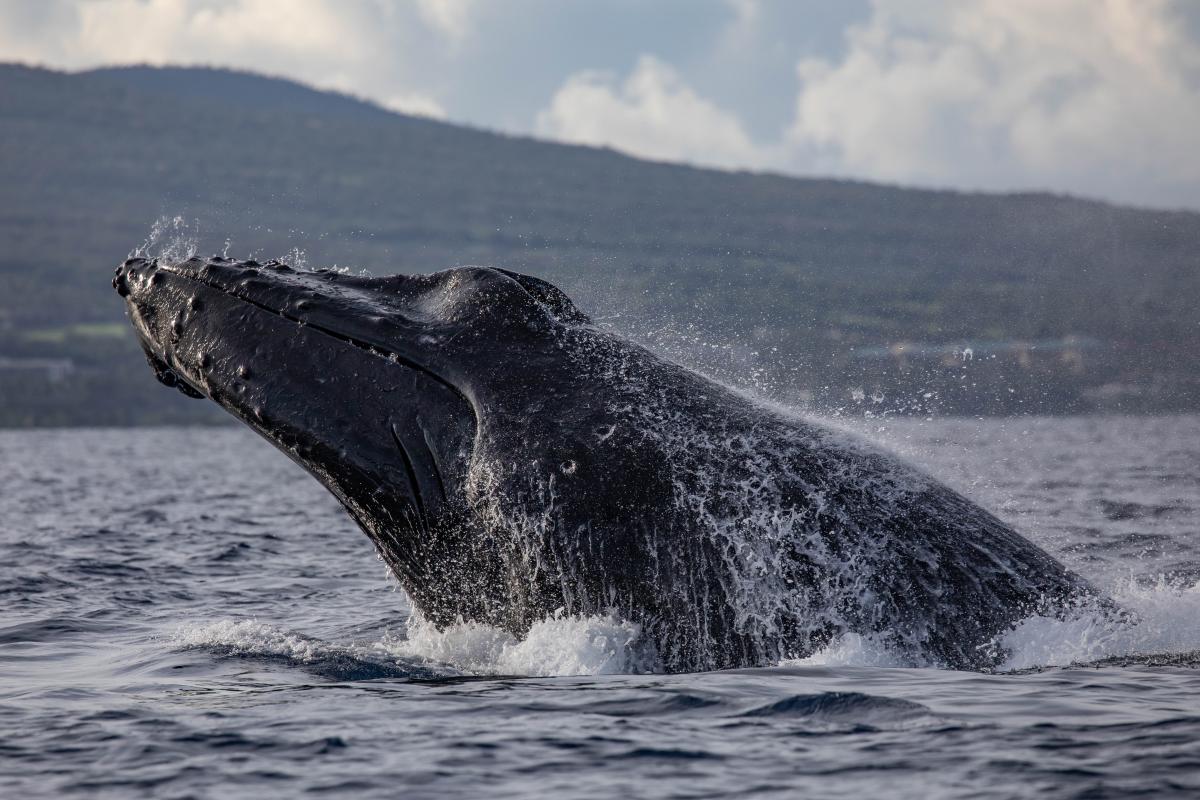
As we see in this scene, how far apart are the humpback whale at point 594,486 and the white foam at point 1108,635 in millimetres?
124

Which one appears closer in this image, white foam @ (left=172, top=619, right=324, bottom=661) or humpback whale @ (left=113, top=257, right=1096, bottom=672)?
humpback whale @ (left=113, top=257, right=1096, bottom=672)

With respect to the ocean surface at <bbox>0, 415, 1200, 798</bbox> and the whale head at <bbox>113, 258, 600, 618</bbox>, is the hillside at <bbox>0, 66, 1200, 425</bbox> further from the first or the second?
the whale head at <bbox>113, 258, 600, 618</bbox>

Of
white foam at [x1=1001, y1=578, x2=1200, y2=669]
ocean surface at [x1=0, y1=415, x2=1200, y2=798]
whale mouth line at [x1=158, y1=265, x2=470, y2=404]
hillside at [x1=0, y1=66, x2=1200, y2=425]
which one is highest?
hillside at [x1=0, y1=66, x2=1200, y2=425]

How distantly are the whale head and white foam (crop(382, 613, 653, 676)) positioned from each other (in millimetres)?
254

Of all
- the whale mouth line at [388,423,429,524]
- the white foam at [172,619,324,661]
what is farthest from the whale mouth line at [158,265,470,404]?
the white foam at [172,619,324,661]

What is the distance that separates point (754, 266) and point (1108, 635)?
5861 inches

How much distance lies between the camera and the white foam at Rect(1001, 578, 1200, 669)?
24.5 ft

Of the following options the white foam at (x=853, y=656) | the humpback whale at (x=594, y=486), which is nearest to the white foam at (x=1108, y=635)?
the humpback whale at (x=594, y=486)

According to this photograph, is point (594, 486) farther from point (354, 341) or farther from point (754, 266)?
point (754, 266)

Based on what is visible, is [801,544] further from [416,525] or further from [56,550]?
[56,550]

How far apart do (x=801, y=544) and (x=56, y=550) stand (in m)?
13.3

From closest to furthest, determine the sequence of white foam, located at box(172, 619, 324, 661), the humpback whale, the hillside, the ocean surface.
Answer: the ocean surface → the humpback whale → white foam, located at box(172, 619, 324, 661) → the hillside

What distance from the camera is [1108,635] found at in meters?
7.89

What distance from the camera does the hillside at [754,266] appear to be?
109 m
